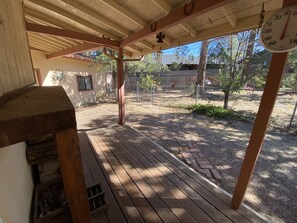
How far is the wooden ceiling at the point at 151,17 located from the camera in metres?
1.93

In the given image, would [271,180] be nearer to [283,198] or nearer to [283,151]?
[283,198]

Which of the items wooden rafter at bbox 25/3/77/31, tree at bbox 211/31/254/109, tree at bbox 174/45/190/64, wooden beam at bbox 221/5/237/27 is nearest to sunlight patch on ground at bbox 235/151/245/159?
wooden beam at bbox 221/5/237/27

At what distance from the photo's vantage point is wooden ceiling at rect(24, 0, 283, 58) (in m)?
1.93

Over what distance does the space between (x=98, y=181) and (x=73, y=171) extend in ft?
5.39

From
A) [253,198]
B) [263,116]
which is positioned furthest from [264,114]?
[253,198]

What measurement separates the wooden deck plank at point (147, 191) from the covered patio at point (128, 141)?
1 centimetres

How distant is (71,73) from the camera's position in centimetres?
839

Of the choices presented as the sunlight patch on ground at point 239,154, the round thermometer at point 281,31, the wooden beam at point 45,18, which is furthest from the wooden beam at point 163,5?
the sunlight patch on ground at point 239,154

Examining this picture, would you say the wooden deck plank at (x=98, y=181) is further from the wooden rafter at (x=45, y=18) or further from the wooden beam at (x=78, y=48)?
the wooden rafter at (x=45, y=18)

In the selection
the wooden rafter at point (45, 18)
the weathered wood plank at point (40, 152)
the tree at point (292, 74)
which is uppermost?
the wooden rafter at point (45, 18)

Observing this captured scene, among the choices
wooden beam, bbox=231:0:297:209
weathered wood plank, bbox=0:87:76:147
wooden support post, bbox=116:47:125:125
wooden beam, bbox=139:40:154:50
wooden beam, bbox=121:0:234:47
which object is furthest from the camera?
wooden support post, bbox=116:47:125:125

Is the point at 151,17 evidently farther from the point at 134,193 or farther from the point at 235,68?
the point at 235,68

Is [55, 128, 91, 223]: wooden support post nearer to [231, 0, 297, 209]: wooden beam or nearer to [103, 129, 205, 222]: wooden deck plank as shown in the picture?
[103, 129, 205, 222]: wooden deck plank

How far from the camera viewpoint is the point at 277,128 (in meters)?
5.10
